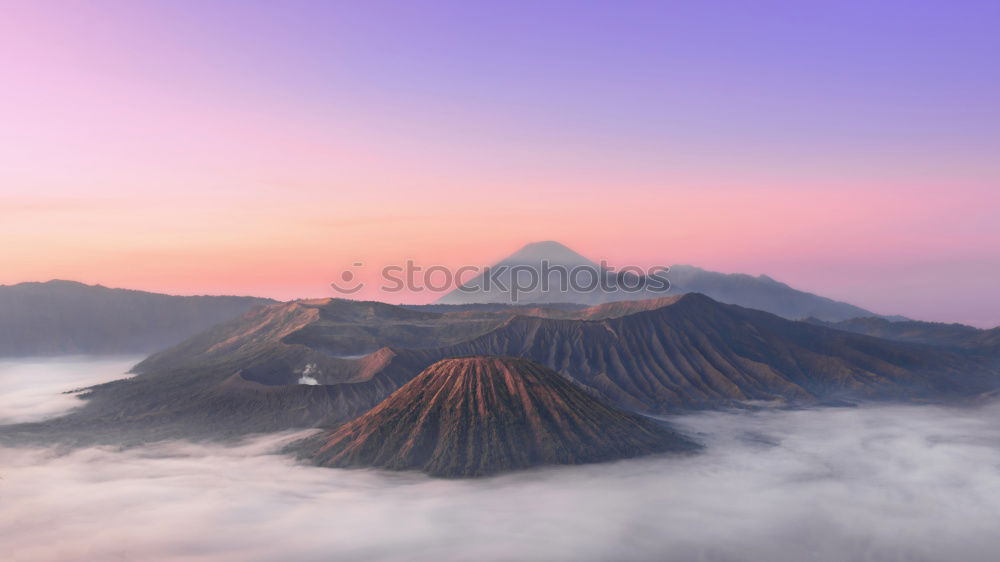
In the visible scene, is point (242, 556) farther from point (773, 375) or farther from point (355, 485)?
point (773, 375)

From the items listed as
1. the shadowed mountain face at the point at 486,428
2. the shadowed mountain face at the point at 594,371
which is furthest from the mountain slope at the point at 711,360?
the shadowed mountain face at the point at 486,428

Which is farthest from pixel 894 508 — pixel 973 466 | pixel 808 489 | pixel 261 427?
pixel 261 427

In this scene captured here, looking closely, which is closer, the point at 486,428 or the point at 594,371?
the point at 486,428

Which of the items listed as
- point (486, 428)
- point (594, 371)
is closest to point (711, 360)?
point (594, 371)

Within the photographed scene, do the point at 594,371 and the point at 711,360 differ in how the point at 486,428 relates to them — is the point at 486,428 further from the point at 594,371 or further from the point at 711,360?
the point at 711,360

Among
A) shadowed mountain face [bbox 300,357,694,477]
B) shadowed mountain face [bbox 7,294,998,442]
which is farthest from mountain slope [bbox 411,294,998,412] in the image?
shadowed mountain face [bbox 300,357,694,477]

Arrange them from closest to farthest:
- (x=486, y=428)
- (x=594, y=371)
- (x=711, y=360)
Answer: (x=486, y=428), (x=594, y=371), (x=711, y=360)
